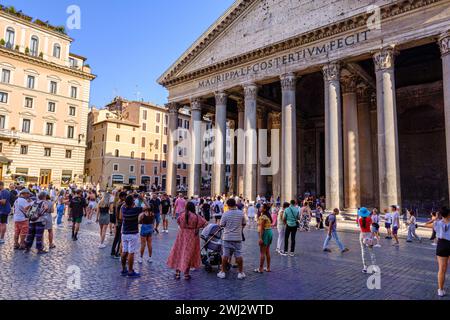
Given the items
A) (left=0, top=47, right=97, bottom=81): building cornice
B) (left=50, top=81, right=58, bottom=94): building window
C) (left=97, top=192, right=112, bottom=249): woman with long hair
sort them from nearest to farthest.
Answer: (left=97, top=192, right=112, bottom=249): woman with long hair → (left=0, top=47, right=97, bottom=81): building cornice → (left=50, top=81, right=58, bottom=94): building window

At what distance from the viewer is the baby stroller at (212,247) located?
21.8 ft

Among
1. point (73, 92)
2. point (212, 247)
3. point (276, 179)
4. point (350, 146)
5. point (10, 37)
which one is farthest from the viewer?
point (73, 92)

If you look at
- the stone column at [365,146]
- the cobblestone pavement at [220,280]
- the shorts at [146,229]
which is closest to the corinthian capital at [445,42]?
the stone column at [365,146]

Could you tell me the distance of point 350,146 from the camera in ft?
61.6

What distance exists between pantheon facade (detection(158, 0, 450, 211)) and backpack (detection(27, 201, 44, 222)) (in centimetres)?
1306

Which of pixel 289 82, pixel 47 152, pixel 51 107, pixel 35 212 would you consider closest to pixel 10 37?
pixel 51 107

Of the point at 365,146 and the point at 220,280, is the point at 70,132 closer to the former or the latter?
the point at 365,146

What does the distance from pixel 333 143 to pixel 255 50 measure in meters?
8.16

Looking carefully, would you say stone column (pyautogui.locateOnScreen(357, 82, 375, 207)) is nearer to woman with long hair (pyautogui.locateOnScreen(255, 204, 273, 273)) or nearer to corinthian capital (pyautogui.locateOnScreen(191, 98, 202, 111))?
corinthian capital (pyautogui.locateOnScreen(191, 98, 202, 111))

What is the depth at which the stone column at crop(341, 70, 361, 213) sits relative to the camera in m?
18.6

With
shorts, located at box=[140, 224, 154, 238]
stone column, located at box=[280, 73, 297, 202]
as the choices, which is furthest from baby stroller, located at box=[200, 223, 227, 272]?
stone column, located at box=[280, 73, 297, 202]
